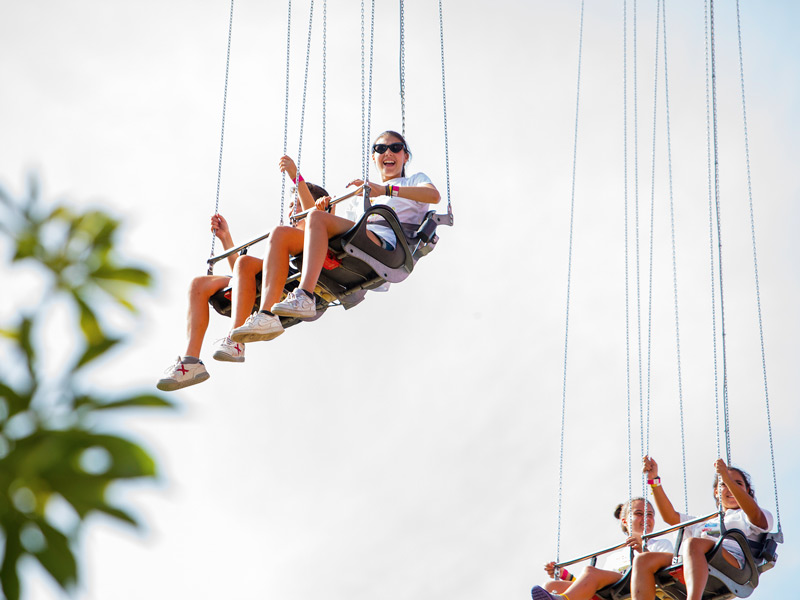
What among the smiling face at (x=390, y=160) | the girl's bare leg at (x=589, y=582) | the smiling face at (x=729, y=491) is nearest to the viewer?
the smiling face at (x=390, y=160)

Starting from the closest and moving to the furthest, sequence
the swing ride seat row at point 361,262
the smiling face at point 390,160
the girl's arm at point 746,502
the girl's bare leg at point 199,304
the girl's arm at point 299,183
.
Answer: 1. the swing ride seat row at point 361,262
2. the girl's bare leg at point 199,304
3. the girl's arm at point 299,183
4. the smiling face at point 390,160
5. the girl's arm at point 746,502

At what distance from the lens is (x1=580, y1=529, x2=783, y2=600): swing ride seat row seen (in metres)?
6.48

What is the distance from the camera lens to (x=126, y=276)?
613 mm

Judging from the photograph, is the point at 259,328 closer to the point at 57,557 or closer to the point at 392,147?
the point at 392,147

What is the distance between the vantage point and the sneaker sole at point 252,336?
16.4 feet

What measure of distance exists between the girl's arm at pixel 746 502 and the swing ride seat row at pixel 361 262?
2.05 meters

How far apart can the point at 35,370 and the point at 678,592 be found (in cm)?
654

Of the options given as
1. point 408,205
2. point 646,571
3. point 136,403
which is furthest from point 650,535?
point 136,403

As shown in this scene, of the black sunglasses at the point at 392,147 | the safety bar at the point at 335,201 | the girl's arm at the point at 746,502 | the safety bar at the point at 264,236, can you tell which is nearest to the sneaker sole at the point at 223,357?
the safety bar at the point at 264,236

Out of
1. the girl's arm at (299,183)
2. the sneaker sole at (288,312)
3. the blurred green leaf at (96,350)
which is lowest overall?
the blurred green leaf at (96,350)

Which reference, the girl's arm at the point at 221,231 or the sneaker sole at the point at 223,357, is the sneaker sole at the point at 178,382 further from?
the girl's arm at the point at 221,231

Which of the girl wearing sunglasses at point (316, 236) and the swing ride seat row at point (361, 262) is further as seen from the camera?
the swing ride seat row at point (361, 262)

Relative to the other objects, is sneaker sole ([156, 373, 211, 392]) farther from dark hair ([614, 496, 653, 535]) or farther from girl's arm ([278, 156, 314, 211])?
dark hair ([614, 496, 653, 535])

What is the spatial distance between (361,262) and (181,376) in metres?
0.90
